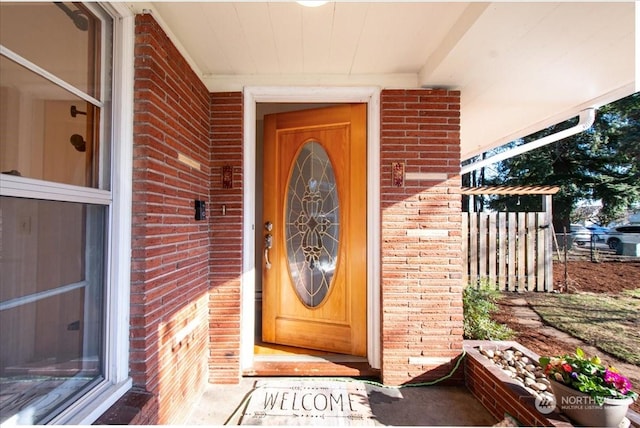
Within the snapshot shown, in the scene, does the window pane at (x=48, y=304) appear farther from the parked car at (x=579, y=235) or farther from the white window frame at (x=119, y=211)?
the parked car at (x=579, y=235)

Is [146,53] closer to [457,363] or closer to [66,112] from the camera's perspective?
[66,112]

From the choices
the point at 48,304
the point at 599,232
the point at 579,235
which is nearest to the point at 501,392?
the point at 48,304

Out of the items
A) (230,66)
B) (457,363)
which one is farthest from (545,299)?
(230,66)

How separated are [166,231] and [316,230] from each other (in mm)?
1314

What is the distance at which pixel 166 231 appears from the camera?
5.37ft

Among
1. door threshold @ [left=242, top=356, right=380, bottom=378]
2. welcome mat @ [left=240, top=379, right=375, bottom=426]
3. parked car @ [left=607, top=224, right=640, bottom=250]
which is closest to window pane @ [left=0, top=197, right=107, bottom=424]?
welcome mat @ [left=240, top=379, right=375, bottom=426]

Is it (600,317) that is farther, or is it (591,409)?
(600,317)

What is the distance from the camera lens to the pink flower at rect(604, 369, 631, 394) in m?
1.45

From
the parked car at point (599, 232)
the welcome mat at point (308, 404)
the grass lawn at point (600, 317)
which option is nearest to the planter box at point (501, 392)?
the welcome mat at point (308, 404)

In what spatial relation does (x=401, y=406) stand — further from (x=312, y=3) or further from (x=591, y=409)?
(x=312, y=3)

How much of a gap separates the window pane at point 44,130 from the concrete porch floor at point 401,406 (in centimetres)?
159

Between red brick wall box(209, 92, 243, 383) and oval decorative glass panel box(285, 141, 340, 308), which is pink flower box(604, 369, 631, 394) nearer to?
oval decorative glass panel box(285, 141, 340, 308)

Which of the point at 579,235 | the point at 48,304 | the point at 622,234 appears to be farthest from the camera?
the point at 622,234

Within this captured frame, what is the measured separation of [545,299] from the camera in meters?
4.45
